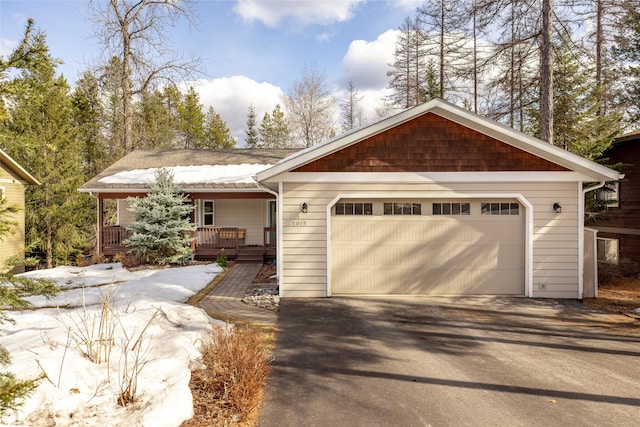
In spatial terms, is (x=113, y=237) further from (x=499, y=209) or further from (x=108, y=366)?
(x=499, y=209)

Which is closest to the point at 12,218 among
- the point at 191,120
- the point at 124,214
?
the point at 124,214

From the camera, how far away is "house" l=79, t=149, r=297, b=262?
1404 centimetres

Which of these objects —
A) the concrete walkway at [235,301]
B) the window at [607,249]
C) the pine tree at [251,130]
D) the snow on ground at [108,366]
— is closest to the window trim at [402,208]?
the concrete walkway at [235,301]

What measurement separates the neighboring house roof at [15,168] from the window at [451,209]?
16598 millimetres

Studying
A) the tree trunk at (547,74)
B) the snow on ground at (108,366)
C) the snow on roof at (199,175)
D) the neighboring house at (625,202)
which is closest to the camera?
the snow on ground at (108,366)

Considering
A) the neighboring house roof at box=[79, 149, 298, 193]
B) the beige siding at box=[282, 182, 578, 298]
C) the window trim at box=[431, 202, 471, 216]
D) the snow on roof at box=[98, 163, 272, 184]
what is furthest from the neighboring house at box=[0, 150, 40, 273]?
the window trim at box=[431, 202, 471, 216]

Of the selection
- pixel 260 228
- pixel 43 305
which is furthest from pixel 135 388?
pixel 260 228

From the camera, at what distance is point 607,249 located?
16328 millimetres

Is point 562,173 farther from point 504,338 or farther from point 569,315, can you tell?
point 504,338

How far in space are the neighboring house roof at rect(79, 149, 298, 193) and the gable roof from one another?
5991mm

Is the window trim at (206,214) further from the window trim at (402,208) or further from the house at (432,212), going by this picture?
the window trim at (402,208)

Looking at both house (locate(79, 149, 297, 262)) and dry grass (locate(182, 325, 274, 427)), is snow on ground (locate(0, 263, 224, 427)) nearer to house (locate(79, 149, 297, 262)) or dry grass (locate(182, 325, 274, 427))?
dry grass (locate(182, 325, 274, 427))

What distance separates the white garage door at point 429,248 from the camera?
347 inches

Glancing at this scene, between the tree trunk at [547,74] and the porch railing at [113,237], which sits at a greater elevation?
the tree trunk at [547,74]
